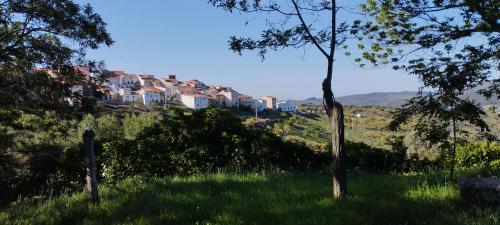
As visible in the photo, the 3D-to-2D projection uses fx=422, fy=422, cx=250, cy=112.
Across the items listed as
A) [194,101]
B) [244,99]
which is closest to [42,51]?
[194,101]

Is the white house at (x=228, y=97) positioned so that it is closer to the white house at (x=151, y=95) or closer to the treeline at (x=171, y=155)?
the white house at (x=151, y=95)

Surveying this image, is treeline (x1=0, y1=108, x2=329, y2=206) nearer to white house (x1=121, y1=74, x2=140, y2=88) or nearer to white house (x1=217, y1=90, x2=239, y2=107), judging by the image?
white house (x1=121, y1=74, x2=140, y2=88)

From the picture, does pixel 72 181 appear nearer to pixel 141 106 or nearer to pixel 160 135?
pixel 160 135

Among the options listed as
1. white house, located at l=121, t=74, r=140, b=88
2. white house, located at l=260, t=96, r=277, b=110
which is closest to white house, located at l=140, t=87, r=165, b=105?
white house, located at l=121, t=74, r=140, b=88

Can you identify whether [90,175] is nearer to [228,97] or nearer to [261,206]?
[261,206]

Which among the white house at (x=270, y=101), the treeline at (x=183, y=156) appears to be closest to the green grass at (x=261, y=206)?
the treeline at (x=183, y=156)

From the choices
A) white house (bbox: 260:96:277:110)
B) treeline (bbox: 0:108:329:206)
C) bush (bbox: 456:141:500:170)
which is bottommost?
bush (bbox: 456:141:500:170)

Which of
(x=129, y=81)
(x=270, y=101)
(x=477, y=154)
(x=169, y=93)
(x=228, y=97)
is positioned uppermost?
(x=129, y=81)

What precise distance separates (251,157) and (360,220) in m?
7.67

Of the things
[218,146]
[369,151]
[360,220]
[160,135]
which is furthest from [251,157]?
[360,220]

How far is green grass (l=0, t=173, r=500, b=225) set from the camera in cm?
578

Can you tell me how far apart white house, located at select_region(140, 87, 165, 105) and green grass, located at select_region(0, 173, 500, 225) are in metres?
119

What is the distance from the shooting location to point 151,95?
127 metres

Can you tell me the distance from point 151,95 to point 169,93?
1701 centimetres
